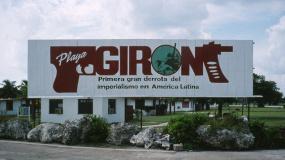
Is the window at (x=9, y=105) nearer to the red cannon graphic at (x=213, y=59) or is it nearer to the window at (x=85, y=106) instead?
the window at (x=85, y=106)

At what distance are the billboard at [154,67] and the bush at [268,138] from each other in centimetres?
1013

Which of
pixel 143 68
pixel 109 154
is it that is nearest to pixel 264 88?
pixel 143 68

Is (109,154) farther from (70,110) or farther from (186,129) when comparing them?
(70,110)

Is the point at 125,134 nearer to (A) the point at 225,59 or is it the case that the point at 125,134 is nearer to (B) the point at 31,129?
(B) the point at 31,129

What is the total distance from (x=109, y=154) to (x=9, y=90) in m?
71.9

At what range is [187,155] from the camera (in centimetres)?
1959

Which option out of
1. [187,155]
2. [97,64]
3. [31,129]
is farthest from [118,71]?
[187,155]

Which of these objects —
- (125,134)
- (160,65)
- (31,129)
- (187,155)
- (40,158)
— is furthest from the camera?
(160,65)

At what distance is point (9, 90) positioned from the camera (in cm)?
8788

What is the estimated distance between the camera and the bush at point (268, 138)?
21812 mm

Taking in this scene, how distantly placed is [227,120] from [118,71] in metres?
11.7

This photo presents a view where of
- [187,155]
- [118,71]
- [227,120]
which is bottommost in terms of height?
[187,155]

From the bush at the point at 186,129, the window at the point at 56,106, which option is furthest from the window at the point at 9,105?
the bush at the point at 186,129

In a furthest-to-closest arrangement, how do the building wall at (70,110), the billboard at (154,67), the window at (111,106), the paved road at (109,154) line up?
1. the window at (111,106)
2. the building wall at (70,110)
3. the billboard at (154,67)
4. the paved road at (109,154)
